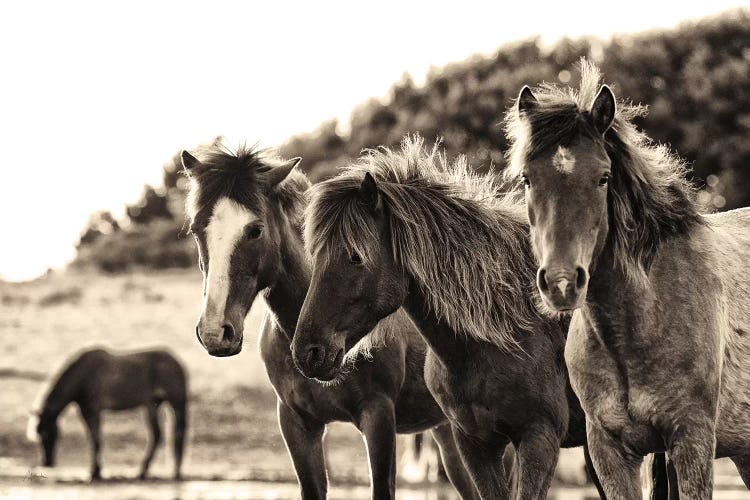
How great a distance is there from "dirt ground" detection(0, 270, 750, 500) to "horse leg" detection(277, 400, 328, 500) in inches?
267

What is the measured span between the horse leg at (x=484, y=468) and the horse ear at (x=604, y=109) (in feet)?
7.20

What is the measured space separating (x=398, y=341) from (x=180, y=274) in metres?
32.5

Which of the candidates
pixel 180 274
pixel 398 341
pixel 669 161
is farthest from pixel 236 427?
pixel 669 161

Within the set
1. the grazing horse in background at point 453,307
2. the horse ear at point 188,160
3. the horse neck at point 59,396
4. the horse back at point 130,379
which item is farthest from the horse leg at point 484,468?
the horse neck at point 59,396

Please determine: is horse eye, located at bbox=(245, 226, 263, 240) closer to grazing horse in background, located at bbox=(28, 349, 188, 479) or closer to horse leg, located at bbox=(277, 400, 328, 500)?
horse leg, located at bbox=(277, 400, 328, 500)

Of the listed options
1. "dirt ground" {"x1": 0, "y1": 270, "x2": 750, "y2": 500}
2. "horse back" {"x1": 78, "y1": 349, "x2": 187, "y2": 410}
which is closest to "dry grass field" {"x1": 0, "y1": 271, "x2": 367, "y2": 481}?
"dirt ground" {"x1": 0, "y1": 270, "x2": 750, "y2": 500}

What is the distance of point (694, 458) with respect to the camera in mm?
5824

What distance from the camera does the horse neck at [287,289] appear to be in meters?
8.34

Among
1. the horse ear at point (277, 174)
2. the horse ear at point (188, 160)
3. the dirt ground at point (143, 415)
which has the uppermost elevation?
the horse ear at point (188, 160)

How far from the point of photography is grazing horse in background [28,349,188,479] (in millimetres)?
22922

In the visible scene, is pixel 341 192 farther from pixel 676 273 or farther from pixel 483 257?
pixel 676 273

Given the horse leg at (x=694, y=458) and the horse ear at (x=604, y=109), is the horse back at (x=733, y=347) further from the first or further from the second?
the horse ear at (x=604, y=109)

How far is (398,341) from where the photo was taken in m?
8.55

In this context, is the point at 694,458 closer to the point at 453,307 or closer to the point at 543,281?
the point at 543,281
